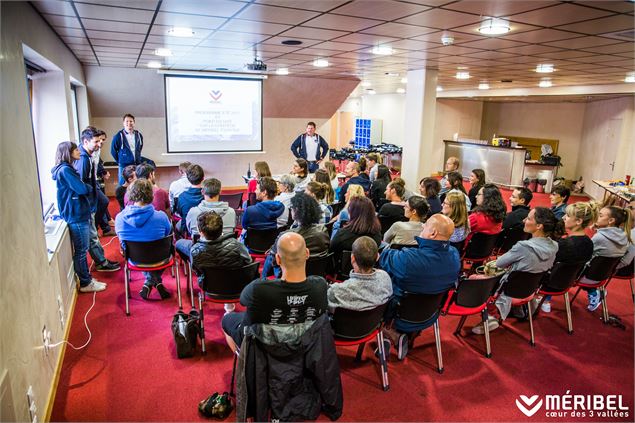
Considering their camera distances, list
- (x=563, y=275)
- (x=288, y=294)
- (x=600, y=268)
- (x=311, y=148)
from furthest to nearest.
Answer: (x=311, y=148) → (x=600, y=268) → (x=563, y=275) → (x=288, y=294)

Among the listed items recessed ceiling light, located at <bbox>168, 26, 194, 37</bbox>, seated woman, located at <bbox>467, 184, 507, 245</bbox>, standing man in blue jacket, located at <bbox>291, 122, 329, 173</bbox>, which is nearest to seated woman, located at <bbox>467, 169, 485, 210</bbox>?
seated woman, located at <bbox>467, 184, 507, 245</bbox>

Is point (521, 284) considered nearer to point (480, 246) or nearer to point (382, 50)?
point (480, 246)

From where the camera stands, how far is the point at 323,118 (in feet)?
36.4

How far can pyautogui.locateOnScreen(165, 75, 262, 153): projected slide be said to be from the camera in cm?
838

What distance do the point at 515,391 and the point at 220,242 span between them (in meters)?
2.43

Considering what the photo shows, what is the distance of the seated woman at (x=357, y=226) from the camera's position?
342 centimetres

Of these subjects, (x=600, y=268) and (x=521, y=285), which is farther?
(x=600, y=268)

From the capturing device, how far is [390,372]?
3.11m

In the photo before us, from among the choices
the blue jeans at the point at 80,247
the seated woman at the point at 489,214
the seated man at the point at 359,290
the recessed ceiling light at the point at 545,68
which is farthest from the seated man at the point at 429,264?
the recessed ceiling light at the point at 545,68

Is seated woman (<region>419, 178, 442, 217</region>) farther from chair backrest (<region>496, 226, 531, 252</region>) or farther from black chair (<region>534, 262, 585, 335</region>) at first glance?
black chair (<region>534, 262, 585, 335</region>)

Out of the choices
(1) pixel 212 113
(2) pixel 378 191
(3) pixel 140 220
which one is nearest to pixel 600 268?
(2) pixel 378 191

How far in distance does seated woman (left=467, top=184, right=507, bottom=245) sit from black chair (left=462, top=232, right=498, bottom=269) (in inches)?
2.1

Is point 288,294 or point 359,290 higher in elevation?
point 288,294

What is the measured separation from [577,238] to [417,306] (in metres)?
1.80
